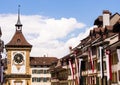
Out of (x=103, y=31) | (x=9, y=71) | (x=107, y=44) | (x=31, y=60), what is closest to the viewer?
(x=107, y=44)

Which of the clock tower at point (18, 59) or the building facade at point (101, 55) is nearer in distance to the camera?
the building facade at point (101, 55)

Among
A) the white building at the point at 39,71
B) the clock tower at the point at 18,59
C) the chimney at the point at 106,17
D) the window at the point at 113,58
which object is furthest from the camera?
the white building at the point at 39,71

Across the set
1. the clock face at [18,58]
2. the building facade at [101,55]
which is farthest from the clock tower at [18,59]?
the building facade at [101,55]

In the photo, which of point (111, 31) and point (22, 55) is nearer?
point (111, 31)

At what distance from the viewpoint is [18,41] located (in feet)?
488

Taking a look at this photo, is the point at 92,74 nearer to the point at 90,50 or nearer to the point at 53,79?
the point at 90,50

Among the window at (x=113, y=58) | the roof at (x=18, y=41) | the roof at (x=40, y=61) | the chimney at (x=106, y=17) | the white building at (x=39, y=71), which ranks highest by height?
the roof at (x=18, y=41)

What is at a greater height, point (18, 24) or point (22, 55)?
point (18, 24)

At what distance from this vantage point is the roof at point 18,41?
14725 centimetres

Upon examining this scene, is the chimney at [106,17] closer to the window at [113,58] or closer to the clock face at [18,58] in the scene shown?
the window at [113,58]

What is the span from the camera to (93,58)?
7750 centimetres

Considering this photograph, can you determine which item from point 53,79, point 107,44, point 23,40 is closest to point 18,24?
point 23,40

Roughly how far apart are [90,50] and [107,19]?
6.89 metres

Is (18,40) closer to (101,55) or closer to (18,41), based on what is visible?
(18,41)
